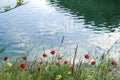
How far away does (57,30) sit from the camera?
27.5 m

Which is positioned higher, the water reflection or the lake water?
the lake water

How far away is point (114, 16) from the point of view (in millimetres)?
38031

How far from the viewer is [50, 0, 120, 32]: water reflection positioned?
3303cm

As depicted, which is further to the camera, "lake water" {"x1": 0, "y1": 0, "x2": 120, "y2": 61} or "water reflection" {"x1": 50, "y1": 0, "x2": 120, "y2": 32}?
"water reflection" {"x1": 50, "y1": 0, "x2": 120, "y2": 32}

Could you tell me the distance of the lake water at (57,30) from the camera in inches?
770

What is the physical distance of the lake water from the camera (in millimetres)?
19559

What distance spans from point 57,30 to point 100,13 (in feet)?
47.3

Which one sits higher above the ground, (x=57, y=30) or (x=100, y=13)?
(x=57, y=30)

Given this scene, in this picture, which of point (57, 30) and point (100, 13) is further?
point (100, 13)

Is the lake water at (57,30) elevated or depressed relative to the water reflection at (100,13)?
elevated

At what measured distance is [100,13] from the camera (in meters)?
40.7

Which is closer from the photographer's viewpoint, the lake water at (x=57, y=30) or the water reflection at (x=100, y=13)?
the lake water at (x=57, y=30)

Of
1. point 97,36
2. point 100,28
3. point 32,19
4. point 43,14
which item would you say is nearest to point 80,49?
point 97,36

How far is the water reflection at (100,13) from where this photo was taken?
33031mm
